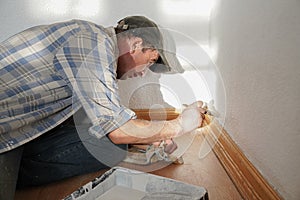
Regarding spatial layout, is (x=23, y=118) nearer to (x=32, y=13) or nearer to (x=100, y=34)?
(x=100, y=34)

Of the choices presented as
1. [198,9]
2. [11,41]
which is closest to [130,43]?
[11,41]

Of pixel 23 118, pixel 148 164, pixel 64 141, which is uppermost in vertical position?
pixel 23 118

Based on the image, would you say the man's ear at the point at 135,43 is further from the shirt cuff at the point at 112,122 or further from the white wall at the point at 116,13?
the white wall at the point at 116,13

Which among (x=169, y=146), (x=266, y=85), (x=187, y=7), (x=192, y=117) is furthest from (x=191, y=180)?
(x=187, y=7)

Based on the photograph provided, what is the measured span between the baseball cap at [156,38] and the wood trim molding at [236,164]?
0.25 m

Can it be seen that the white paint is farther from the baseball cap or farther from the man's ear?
the man's ear

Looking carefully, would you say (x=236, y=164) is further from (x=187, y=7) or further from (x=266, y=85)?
(x=187, y=7)

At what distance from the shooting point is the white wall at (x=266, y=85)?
0.78m

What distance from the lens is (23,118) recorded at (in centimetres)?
93

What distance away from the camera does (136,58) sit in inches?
38.9

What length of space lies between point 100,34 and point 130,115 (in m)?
0.24

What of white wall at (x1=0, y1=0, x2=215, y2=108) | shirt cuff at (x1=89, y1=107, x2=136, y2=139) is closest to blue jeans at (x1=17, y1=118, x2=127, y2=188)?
shirt cuff at (x1=89, y1=107, x2=136, y2=139)

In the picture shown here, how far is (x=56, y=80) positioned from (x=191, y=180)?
0.59m

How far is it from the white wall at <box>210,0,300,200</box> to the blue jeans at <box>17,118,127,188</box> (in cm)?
51
